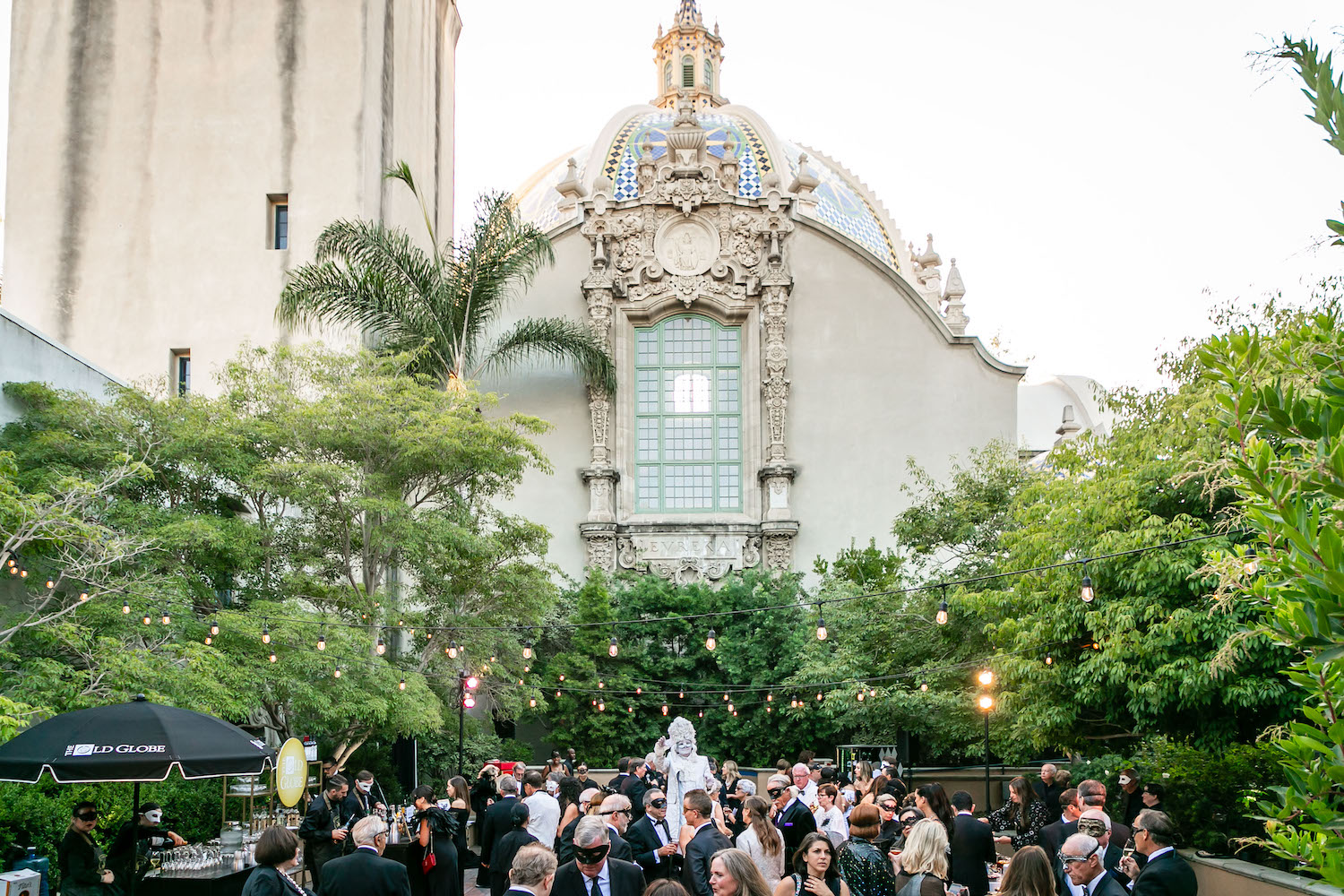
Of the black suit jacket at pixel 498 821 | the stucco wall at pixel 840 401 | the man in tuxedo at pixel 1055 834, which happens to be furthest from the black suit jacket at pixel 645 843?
the stucco wall at pixel 840 401

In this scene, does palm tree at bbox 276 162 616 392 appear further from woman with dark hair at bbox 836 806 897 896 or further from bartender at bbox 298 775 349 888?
woman with dark hair at bbox 836 806 897 896

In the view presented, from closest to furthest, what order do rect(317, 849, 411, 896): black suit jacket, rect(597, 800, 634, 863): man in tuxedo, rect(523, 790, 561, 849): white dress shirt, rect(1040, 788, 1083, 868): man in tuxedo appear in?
1. rect(317, 849, 411, 896): black suit jacket
2. rect(597, 800, 634, 863): man in tuxedo
3. rect(1040, 788, 1083, 868): man in tuxedo
4. rect(523, 790, 561, 849): white dress shirt

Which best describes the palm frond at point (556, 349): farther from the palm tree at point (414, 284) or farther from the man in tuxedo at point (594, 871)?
the man in tuxedo at point (594, 871)

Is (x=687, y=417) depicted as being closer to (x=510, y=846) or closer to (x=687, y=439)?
(x=687, y=439)

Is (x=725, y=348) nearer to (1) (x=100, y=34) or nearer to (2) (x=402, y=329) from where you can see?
(2) (x=402, y=329)

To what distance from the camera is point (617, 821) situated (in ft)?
33.1

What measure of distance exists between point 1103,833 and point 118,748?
742cm

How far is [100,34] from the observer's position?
31094 millimetres

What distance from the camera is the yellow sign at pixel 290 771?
47.8 feet

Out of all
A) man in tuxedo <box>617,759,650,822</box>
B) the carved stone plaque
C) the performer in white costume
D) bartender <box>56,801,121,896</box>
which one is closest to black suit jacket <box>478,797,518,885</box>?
man in tuxedo <box>617,759,650,822</box>

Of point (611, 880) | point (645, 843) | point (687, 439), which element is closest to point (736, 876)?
point (611, 880)

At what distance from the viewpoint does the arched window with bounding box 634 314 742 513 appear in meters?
37.2

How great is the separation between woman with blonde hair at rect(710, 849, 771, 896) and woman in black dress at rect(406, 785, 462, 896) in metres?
6.03

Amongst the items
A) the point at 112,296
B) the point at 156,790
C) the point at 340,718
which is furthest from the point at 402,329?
the point at 156,790
